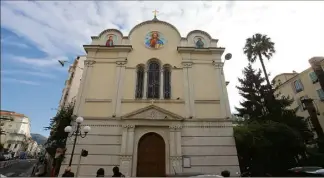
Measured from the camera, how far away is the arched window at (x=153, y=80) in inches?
623

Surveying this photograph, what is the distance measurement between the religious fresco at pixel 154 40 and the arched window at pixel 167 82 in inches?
89.2

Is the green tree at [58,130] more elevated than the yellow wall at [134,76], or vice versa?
the yellow wall at [134,76]

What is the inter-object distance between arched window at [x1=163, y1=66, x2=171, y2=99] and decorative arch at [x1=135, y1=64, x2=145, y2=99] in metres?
1.75

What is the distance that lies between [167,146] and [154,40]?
9.22 meters

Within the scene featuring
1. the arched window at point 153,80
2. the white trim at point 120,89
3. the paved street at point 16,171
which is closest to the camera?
the white trim at point 120,89

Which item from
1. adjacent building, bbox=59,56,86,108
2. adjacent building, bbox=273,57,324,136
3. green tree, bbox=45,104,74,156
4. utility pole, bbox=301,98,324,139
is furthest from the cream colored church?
adjacent building, bbox=273,57,324,136

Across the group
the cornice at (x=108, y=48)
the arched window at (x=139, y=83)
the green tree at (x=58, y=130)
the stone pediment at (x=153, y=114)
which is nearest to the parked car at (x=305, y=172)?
the stone pediment at (x=153, y=114)

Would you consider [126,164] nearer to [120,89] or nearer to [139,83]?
[120,89]

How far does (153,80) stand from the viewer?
16.4 m

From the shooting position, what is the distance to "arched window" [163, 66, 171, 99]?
15.8 m

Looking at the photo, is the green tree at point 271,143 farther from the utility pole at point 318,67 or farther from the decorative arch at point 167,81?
the utility pole at point 318,67

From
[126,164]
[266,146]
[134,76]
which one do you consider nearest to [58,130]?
[126,164]

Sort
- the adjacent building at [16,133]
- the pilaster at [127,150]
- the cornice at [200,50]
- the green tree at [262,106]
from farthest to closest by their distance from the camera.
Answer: the adjacent building at [16,133]
the green tree at [262,106]
the cornice at [200,50]
the pilaster at [127,150]

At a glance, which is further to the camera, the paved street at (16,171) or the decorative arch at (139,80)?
the paved street at (16,171)
